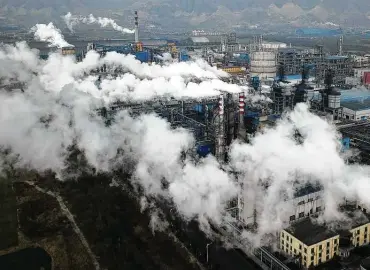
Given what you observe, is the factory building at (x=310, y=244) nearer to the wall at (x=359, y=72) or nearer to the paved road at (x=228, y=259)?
the paved road at (x=228, y=259)

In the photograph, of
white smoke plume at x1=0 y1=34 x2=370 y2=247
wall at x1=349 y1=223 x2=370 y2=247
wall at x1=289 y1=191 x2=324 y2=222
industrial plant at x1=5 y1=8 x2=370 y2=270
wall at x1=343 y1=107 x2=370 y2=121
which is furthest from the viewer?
wall at x1=343 y1=107 x2=370 y2=121

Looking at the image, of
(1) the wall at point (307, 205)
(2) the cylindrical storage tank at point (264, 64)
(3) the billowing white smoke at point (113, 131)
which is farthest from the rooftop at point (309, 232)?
(2) the cylindrical storage tank at point (264, 64)

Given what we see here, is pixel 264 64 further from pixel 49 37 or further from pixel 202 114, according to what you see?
pixel 49 37

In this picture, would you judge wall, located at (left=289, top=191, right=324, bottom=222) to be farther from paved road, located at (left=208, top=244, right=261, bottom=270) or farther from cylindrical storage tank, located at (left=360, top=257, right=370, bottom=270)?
cylindrical storage tank, located at (left=360, top=257, right=370, bottom=270)

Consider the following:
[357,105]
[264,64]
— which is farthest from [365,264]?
[264,64]

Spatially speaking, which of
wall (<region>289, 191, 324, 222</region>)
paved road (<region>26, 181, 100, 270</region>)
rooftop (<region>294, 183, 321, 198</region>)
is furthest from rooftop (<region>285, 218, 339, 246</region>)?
paved road (<region>26, 181, 100, 270</region>)

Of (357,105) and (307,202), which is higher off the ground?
(357,105)
